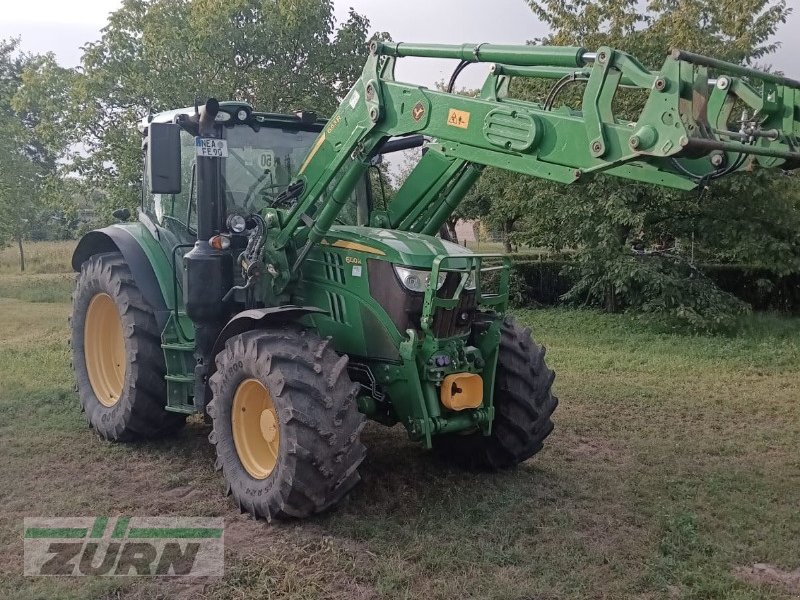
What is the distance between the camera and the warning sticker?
14.6ft

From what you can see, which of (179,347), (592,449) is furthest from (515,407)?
(179,347)

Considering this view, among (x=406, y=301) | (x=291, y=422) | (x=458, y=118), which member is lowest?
(x=291, y=422)

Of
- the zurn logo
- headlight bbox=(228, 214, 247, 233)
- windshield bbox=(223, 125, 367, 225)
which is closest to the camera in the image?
the zurn logo

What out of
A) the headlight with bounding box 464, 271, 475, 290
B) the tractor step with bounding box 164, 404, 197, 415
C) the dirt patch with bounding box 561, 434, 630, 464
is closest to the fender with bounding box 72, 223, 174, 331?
the tractor step with bounding box 164, 404, 197, 415

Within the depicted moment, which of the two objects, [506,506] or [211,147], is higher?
[211,147]

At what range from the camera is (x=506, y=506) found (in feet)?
16.5

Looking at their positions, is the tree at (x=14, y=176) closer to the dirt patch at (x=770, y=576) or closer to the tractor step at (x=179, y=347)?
the tractor step at (x=179, y=347)

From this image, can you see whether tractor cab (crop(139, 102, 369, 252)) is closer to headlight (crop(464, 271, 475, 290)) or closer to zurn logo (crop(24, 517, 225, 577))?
headlight (crop(464, 271, 475, 290))

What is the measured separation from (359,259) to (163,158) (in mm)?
1473

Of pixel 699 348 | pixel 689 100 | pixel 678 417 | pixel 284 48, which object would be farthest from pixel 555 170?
pixel 284 48

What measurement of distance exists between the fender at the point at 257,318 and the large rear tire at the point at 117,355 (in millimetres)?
932

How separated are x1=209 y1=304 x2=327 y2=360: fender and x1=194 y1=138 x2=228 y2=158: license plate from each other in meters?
1.25

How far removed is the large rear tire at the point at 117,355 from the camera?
5.96 metres

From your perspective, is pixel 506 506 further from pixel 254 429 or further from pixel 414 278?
pixel 254 429
